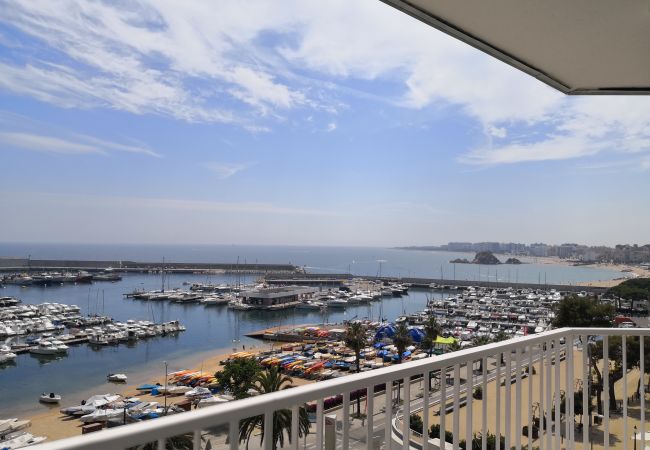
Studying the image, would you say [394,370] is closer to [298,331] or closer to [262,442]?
[262,442]

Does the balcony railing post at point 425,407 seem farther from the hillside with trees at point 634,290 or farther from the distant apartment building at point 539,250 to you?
the distant apartment building at point 539,250

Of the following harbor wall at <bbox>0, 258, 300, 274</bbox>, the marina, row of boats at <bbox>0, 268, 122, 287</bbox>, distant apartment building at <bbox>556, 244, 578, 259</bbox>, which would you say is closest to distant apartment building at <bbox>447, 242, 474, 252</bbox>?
distant apartment building at <bbox>556, 244, 578, 259</bbox>

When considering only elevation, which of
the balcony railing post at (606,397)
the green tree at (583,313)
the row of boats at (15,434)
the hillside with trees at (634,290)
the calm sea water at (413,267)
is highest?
the balcony railing post at (606,397)

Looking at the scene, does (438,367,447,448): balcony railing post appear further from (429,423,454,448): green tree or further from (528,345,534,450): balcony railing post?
(528,345,534,450): balcony railing post

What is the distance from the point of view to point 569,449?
6.02 feet

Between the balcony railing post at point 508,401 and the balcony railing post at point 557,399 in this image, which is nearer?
the balcony railing post at point 508,401

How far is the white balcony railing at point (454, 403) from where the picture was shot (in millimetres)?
693

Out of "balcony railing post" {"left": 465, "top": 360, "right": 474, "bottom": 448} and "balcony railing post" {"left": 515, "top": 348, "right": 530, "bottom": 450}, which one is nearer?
"balcony railing post" {"left": 465, "top": 360, "right": 474, "bottom": 448}

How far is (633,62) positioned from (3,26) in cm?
2490

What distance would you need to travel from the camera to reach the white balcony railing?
69 cm

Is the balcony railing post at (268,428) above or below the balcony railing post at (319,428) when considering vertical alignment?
above

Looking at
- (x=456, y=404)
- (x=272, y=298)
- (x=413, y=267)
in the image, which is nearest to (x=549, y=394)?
(x=456, y=404)

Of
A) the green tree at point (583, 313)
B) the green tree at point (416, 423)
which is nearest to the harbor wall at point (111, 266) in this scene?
the green tree at point (583, 313)

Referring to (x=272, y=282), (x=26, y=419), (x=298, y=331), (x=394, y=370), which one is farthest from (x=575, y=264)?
(x=394, y=370)
